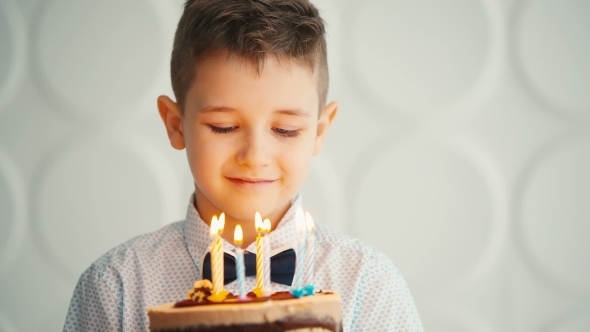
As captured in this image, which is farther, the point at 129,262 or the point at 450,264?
the point at 450,264

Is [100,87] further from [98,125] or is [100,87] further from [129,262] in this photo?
[129,262]

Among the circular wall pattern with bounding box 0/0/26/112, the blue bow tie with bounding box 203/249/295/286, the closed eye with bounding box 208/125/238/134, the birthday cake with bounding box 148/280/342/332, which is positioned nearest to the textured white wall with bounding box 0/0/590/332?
the circular wall pattern with bounding box 0/0/26/112

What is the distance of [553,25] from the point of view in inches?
90.1

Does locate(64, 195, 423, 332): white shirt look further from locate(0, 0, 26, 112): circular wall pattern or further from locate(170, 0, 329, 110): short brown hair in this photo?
locate(0, 0, 26, 112): circular wall pattern

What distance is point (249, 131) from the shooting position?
1430 millimetres

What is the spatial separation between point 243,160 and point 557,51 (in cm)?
134

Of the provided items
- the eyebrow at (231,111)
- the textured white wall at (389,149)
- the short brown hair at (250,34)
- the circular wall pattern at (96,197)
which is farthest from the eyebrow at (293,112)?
the circular wall pattern at (96,197)

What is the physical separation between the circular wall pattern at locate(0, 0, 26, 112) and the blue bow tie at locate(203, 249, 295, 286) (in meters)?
1.10

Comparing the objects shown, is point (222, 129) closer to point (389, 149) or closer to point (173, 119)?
point (173, 119)

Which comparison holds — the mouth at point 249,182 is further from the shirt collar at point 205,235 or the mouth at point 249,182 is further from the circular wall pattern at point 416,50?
the circular wall pattern at point 416,50

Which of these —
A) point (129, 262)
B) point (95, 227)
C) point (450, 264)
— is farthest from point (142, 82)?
point (450, 264)

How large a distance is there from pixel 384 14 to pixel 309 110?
869mm

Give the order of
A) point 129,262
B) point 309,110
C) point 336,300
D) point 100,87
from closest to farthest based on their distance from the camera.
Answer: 1. point 336,300
2. point 309,110
3. point 129,262
4. point 100,87

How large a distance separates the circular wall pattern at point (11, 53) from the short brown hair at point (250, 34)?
863 mm
